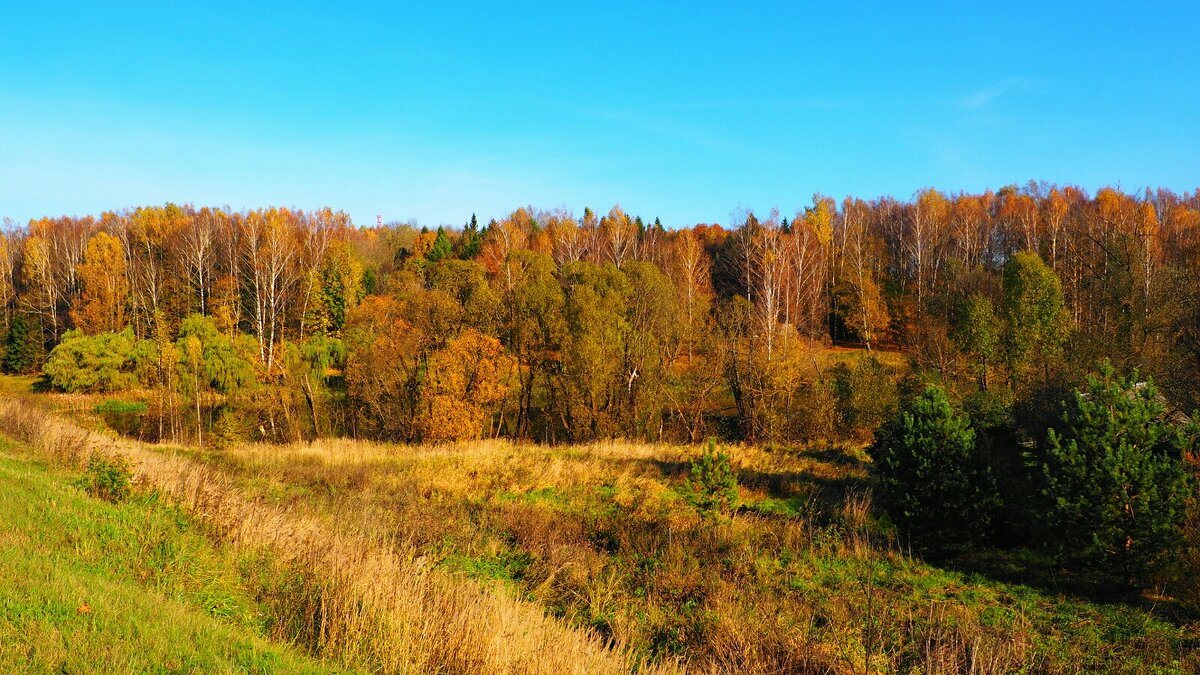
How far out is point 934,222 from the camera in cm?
6172

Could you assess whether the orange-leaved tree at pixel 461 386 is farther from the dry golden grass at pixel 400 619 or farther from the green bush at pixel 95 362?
the green bush at pixel 95 362

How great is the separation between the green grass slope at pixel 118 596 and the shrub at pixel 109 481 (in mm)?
656

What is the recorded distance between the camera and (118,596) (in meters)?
5.99

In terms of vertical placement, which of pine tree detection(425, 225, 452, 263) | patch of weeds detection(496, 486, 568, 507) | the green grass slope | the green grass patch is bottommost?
the green grass patch

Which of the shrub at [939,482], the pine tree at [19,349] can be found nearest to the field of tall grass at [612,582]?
the shrub at [939,482]

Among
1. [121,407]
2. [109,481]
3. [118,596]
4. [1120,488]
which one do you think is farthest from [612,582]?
[121,407]

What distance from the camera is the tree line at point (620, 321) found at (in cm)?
2938

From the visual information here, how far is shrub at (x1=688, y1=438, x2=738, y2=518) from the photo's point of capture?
48.0 feet

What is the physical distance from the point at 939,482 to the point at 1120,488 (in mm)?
3114

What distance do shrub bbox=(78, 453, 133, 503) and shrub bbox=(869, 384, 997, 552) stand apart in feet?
45.0

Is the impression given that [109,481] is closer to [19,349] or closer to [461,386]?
[461,386]

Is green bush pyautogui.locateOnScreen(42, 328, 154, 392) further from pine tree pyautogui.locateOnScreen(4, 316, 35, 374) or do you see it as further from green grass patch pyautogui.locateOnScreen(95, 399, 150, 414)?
pine tree pyautogui.locateOnScreen(4, 316, 35, 374)

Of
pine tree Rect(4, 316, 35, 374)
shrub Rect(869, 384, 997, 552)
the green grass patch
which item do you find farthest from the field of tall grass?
pine tree Rect(4, 316, 35, 374)

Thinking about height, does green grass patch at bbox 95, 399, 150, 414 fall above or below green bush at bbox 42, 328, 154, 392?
below
